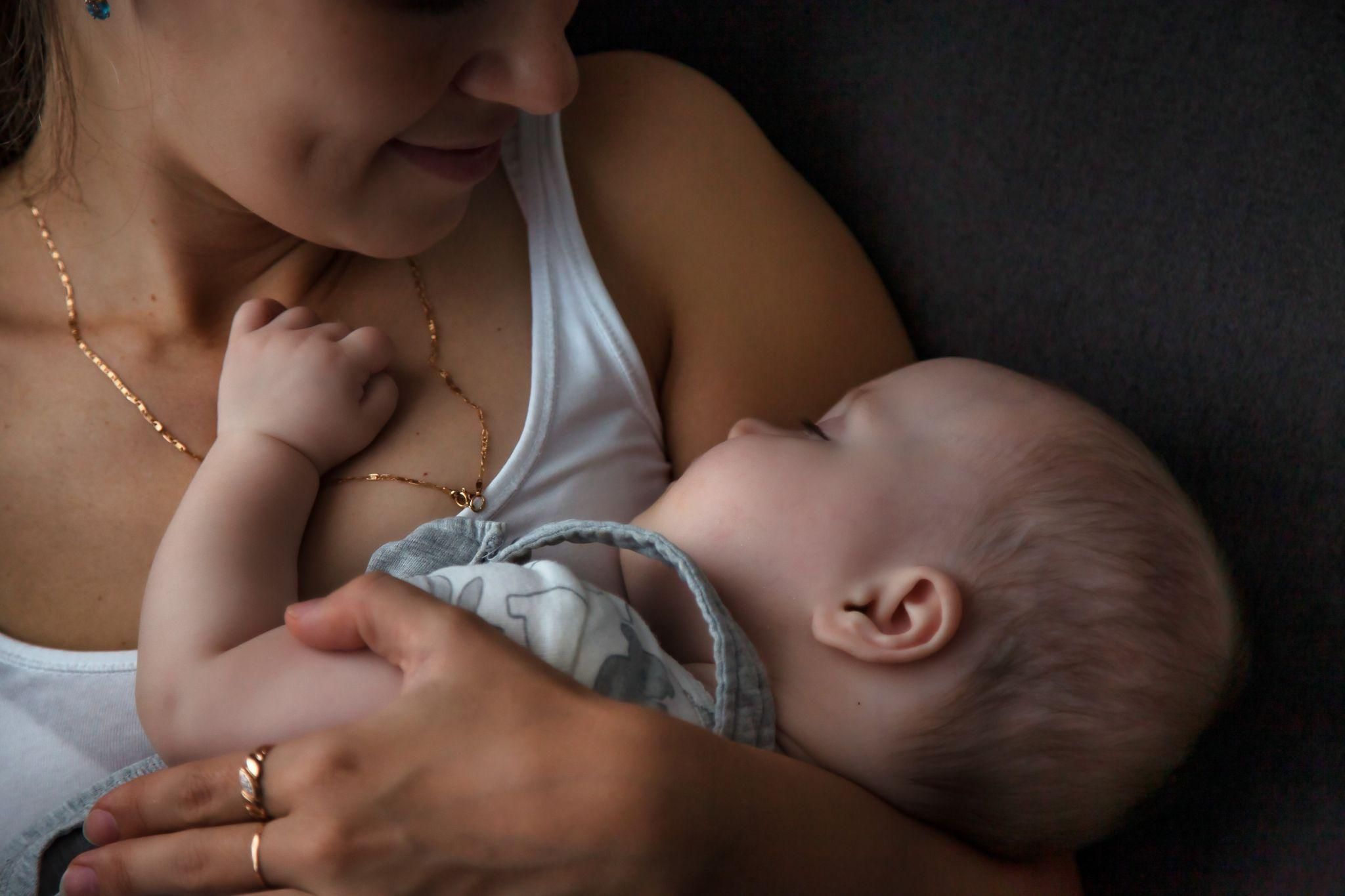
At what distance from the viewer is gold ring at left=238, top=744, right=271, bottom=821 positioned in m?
0.84

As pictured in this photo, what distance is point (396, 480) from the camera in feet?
3.79

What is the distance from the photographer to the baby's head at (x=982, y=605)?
1001 millimetres

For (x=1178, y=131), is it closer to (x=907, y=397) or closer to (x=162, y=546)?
(x=907, y=397)

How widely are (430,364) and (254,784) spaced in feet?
1.82

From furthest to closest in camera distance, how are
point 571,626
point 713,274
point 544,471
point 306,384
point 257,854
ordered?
point 713,274
point 544,471
point 306,384
point 571,626
point 257,854

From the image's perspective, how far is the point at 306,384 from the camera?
1102 millimetres

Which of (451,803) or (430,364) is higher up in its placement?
(430,364)

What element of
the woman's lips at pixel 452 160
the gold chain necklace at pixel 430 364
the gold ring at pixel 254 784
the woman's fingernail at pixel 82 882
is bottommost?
the woman's fingernail at pixel 82 882

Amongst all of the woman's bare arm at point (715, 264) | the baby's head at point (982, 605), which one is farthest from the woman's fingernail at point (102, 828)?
the woman's bare arm at point (715, 264)

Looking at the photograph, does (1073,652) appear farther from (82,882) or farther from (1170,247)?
(82,882)

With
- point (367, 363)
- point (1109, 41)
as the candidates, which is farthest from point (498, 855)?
point (1109, 41)

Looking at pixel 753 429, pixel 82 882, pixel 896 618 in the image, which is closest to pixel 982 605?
pixel 896 618

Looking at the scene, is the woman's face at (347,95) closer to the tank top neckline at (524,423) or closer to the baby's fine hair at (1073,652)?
the tank top neckline at (524,423)

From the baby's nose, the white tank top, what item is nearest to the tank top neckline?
the white tank top
